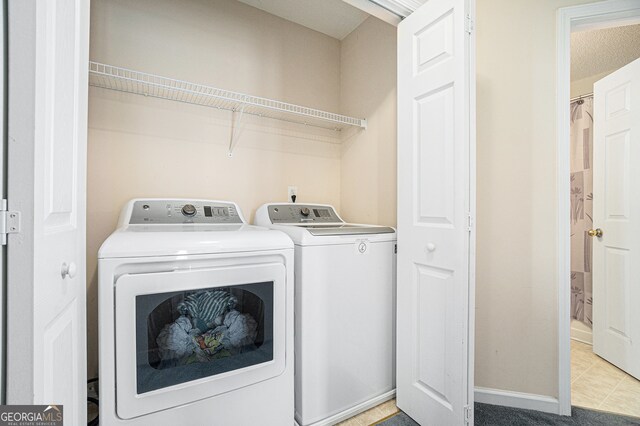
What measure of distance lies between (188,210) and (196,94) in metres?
0.70

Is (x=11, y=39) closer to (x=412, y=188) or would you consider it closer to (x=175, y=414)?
(x=175, y=414)

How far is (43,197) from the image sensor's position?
0.65 meters

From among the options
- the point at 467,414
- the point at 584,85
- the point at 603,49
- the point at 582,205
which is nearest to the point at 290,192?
the point at 467,414

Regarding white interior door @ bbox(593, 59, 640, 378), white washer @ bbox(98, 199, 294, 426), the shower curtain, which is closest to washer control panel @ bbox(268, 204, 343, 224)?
white washer @ bbox(98, 199, 294, 426)

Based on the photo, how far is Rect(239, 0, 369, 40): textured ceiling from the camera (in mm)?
2126

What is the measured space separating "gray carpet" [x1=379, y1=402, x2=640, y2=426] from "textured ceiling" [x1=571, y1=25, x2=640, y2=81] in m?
2.41

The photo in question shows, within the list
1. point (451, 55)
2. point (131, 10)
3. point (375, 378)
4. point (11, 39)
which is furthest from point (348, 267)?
point (131, 10)

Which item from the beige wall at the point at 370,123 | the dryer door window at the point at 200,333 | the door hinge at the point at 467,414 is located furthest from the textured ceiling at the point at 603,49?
the dryer door window at the point at 200,333

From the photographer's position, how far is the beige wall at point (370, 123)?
2.07m

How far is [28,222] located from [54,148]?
0.24 meters

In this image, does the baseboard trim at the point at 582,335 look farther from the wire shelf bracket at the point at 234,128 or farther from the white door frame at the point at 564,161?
the wire shelf bracket at the point at 234,128

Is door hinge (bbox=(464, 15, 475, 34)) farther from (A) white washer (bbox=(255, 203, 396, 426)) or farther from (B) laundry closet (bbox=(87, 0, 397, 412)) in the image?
(A) white washer (bbox=(255, 203, 396, 426))

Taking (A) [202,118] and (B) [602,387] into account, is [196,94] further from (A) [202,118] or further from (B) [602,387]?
(B) [602,387]

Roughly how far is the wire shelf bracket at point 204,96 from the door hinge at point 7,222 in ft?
4.09
